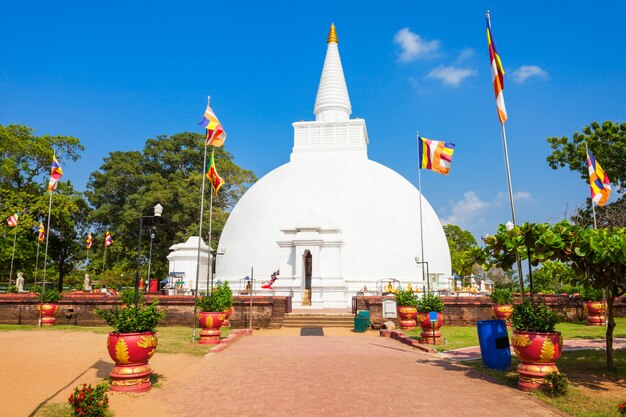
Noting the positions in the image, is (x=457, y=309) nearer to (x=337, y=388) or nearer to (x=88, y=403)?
(x=337, y=388)

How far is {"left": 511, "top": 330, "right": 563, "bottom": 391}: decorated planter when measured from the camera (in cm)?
878

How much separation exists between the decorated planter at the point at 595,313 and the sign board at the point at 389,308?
32.7 feet

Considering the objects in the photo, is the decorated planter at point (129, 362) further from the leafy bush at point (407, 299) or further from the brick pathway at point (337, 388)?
the leafy bush at point (407, 299)

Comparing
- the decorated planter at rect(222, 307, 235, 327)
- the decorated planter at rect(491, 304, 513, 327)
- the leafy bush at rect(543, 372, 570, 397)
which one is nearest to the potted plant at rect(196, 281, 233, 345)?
the decorated planter at rect(222, 307, 235, 327)

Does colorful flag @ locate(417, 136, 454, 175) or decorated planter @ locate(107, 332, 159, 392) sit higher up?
colorful flag @ locate(417, 136, 454, 175)

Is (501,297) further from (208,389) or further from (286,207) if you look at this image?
(286,207)

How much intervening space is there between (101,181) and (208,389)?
45.3 m

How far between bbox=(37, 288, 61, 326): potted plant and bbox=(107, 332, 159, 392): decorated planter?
14.8m

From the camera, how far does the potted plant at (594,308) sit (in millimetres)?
21750

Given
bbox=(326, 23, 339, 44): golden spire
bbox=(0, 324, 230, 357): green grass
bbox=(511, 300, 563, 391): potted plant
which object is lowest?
bbox=(0, 324, 230, 357): green grass

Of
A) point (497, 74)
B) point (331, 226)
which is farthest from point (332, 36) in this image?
point (497, 74)

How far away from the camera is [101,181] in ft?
160

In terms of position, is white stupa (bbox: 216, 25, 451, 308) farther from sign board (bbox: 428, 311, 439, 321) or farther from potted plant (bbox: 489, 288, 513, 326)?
sign board (bbox: 428, 311, 439, 321)

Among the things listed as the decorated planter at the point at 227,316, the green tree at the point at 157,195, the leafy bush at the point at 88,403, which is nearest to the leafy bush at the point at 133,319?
the leafy bush at the point at 88,403
